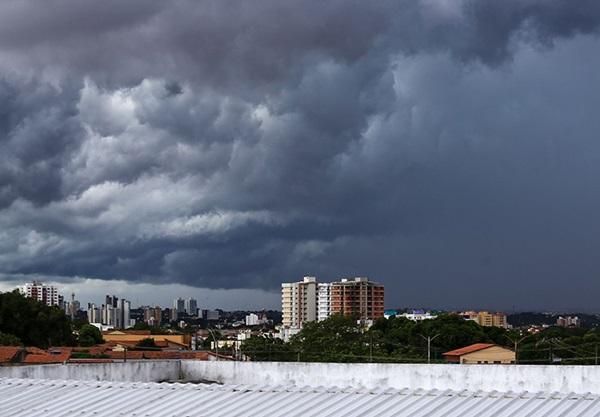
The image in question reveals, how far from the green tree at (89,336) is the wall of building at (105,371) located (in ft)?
196

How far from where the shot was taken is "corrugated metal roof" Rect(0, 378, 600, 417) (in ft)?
44.6

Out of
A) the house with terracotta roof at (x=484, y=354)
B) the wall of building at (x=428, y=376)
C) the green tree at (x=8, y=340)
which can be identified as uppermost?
the wall of building at (x=428, y=376)

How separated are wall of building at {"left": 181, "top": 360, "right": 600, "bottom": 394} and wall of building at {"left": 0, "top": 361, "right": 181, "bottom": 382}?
1.50 meters

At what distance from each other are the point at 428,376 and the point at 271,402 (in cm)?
958

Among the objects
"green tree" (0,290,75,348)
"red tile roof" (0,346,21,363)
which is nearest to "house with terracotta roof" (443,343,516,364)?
"red tile roof" (0,346,21,363)

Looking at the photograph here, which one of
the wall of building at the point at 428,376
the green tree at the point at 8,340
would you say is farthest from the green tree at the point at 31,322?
the wall of building at the point at 428,376

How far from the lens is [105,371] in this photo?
24672 mm

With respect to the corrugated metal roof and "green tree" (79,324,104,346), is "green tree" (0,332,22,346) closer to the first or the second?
"green tree" (79,324,104,346)

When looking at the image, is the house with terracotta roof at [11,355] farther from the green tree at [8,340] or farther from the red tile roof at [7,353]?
the green tree at [8,340]

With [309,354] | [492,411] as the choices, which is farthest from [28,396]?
[309,354]

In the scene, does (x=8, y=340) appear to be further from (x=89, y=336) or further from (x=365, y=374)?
(x=365, y=374)

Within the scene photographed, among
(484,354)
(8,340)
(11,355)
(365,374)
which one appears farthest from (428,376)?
(8,340)

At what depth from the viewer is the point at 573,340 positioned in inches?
3029

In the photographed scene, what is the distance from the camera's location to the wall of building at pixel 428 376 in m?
22.8
